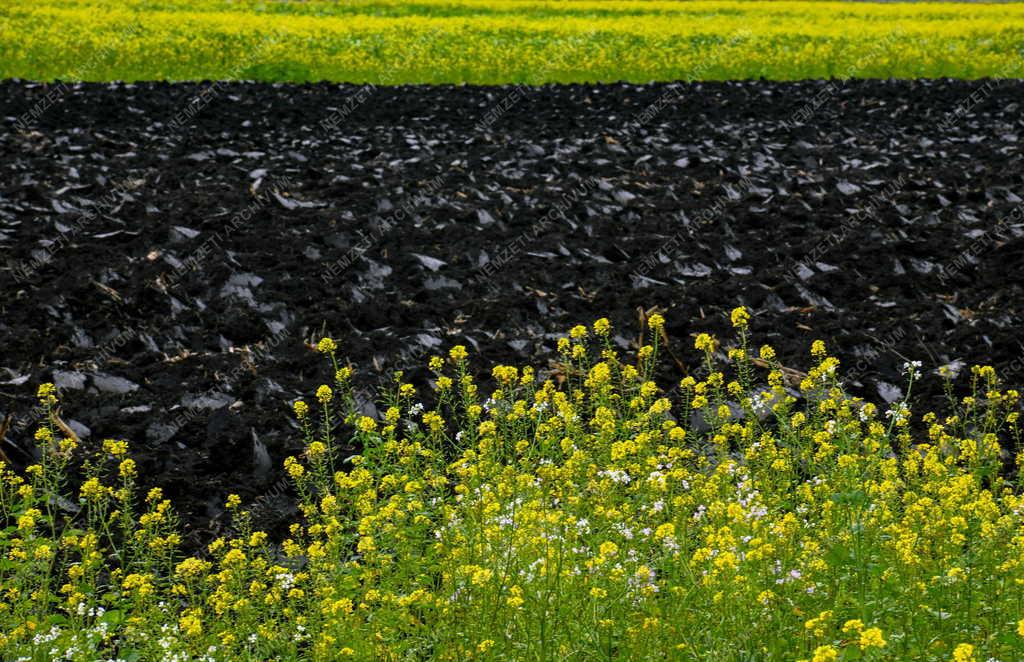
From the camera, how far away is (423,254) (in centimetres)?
805

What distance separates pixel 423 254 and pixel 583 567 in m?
4.70

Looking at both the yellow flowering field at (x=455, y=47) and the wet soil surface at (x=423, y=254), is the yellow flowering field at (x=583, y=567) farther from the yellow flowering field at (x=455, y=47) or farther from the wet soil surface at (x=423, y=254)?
the yellow flowering field at (x=455, y=47)

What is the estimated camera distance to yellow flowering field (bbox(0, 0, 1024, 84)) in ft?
72.0

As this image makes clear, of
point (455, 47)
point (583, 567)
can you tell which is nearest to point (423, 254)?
point (583, 567)

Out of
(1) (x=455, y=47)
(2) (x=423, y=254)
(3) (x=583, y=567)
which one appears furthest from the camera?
(1) (x=455, y=47)

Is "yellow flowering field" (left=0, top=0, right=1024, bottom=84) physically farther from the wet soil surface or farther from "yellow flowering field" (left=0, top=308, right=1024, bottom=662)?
"yellow flowering field" (left=0, top=308, right=1024, bottom=662)

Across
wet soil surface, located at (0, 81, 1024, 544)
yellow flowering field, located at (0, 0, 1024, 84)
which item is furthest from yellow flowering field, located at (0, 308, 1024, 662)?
yellow flowering field, located at (0, 0, 1024, 84)

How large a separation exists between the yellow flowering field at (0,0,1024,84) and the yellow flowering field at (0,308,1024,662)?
59.7 ft

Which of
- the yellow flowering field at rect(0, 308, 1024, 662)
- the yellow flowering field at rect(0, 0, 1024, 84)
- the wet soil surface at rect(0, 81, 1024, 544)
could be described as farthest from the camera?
the yellow flowering field at rect(0, 0, 1024, 84)

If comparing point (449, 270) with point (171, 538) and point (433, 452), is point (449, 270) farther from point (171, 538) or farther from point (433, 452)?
point (171, 538)

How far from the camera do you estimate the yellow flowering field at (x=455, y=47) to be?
21.9 m

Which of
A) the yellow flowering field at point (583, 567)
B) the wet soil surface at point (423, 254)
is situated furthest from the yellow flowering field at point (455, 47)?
the yellow flowering field at point (583, 567)

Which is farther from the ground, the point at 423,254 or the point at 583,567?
the point at 583,567

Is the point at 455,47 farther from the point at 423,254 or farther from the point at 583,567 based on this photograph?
the point at 583,567
